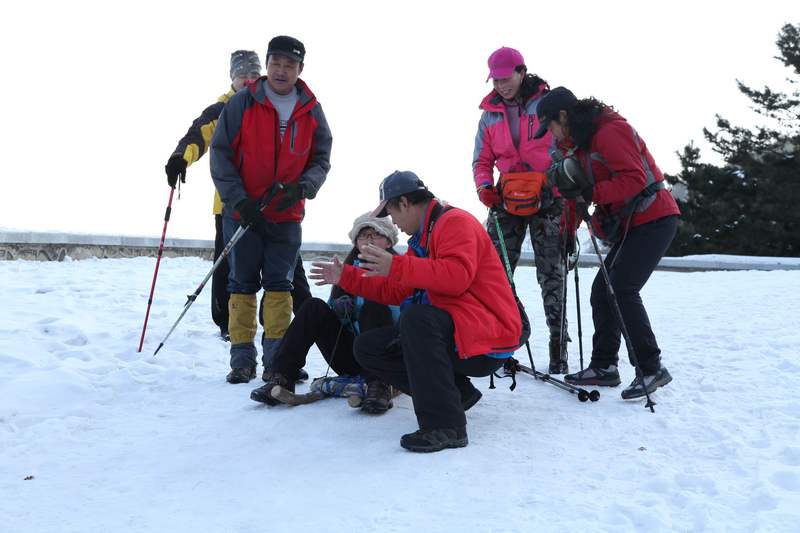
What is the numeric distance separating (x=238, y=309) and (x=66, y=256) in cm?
646

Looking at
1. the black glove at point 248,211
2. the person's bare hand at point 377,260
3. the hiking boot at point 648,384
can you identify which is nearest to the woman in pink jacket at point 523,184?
the hiking boot at point 648,384

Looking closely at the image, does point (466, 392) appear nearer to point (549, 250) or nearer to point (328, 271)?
point (328, 271)

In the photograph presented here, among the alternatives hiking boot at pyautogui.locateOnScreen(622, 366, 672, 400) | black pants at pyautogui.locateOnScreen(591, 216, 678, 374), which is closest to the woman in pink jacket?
black pants at pyautogui.locateOnScreen(591, 216, 678, 374)

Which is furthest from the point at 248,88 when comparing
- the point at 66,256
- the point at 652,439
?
the point at 66,256

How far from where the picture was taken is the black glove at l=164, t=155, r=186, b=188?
4.78 metres

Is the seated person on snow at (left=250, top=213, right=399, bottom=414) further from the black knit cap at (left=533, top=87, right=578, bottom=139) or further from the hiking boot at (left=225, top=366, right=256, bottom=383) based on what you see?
the black knit cap at (left=533, top=87, right=578, bottom=139)

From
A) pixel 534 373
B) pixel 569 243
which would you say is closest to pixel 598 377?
pixel 534 373

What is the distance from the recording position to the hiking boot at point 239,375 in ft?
14.1

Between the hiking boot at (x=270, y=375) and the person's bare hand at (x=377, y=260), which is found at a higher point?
the person's bare hand at (x=377, y=260)

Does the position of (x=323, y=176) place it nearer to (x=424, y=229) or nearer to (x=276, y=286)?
(x=276, y=286)

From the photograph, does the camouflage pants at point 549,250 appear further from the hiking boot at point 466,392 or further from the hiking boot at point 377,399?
the hiking boot at point 377,399

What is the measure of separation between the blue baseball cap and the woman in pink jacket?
4.55ft

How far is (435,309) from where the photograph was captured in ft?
10.4

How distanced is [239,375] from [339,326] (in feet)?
2.64
